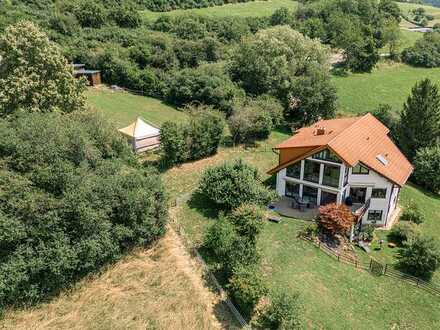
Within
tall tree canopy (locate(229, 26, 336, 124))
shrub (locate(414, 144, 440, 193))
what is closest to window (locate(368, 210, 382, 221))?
shrub (locate(414, 144, 440, 193))

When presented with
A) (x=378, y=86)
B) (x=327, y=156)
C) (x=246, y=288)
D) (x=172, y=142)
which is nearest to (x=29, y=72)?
(x=172, y=142)

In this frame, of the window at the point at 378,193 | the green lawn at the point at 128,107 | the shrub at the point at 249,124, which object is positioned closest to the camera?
the window at the point at 378,193

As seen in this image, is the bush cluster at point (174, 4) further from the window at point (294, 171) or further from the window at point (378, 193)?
the window at point (378, 193)

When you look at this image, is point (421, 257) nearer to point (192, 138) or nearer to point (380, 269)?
point (380, 269)

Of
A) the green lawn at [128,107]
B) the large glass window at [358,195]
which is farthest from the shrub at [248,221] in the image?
the green lawn at [128,107]

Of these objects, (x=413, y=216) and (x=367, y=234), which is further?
(x=413, y=216)

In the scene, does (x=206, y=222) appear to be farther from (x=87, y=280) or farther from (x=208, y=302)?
(x=87, y=280)
